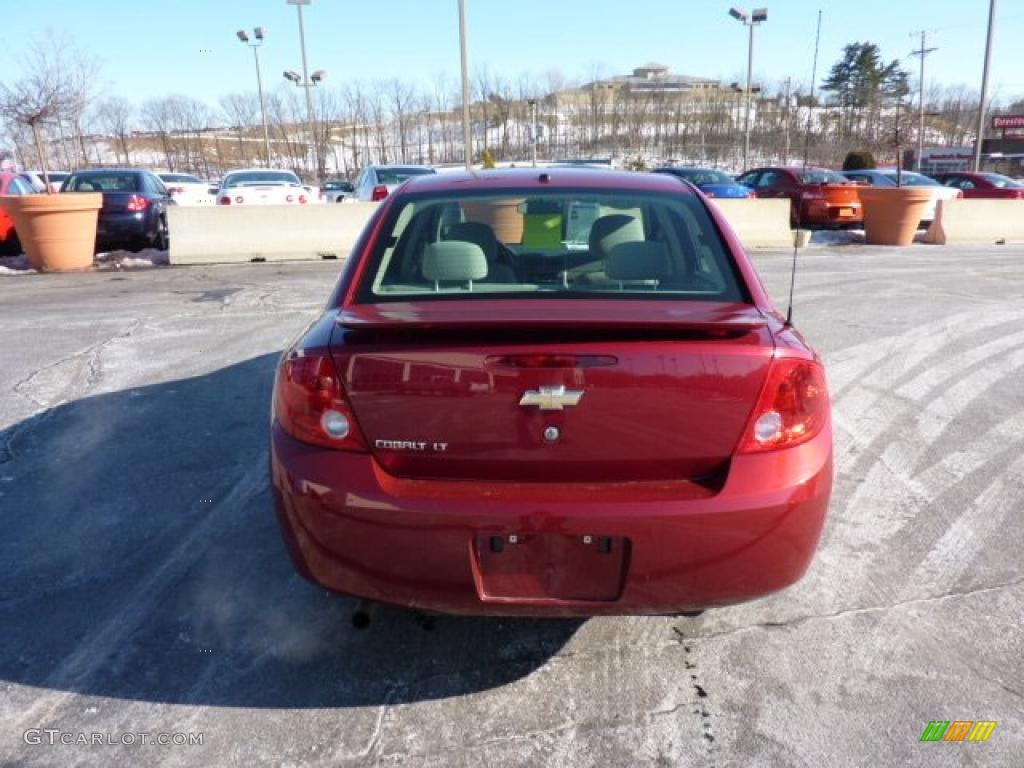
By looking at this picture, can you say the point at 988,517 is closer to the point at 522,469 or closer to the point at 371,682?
Result: the point at 522,469

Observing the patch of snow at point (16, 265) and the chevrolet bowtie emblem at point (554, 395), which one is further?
the patch of snow at point (16, 265)

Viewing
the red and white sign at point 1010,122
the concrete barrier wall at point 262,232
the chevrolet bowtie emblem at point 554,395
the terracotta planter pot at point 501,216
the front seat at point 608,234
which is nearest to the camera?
the chevrolet bowtie emblem at point 554,395

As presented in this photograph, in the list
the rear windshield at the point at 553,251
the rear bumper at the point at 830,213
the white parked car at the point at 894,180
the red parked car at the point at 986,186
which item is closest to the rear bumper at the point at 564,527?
the rear windshield at the point at 553,251

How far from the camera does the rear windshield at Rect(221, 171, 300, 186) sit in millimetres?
16000

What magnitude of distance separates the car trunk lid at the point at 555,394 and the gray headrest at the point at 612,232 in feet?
3.87

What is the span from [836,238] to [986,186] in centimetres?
711

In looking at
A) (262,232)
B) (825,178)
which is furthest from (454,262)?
(825,178)

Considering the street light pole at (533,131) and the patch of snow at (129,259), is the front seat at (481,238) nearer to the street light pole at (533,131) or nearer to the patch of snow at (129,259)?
the patch of snow at (129,259)

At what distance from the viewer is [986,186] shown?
20250 mm

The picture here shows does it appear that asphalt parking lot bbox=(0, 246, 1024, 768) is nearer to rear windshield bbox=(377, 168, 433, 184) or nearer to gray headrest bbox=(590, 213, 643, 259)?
gray headrest bbox=(590, 213, 643, 259)

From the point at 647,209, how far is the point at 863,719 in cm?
218

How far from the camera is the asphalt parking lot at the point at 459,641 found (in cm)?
230

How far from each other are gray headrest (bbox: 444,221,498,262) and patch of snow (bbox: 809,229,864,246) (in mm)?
14172

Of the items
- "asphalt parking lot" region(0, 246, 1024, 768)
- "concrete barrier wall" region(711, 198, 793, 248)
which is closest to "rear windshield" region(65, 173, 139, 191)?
"asphalt parking lot" region(0, 246, 1024, 768)
